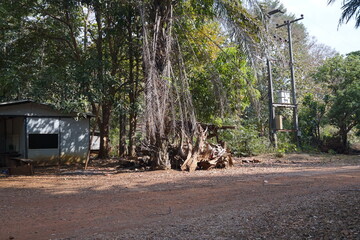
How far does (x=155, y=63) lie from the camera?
41.3ft

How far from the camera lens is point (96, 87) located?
47.2 feet

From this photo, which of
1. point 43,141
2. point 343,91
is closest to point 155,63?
point 43,141

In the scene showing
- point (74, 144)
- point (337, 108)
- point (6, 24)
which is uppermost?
point (6, 24)

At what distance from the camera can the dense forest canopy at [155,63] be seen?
39.1ft

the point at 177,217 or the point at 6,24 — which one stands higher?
the point at 6,24

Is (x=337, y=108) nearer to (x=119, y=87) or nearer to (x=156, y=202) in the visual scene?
(x=119, y=87)

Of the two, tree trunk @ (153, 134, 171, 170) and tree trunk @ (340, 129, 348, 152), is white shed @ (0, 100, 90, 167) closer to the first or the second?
tree trunk @ (153, 134, 171, 170)

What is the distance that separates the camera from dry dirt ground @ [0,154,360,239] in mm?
5461

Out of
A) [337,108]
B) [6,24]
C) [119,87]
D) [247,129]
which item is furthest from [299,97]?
[6,24]

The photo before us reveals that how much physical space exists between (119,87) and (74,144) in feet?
12.5

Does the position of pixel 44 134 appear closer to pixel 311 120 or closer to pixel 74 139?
pixel 74 139

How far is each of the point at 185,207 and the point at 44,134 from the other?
11526 millimetres

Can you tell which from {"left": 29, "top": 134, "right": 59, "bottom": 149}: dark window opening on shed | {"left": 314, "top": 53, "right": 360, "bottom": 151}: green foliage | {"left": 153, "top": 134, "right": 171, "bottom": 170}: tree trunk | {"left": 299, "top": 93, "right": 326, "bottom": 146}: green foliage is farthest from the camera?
{"left": 299, "top": 93, "right": 326, "bottom": 146}: green foliage

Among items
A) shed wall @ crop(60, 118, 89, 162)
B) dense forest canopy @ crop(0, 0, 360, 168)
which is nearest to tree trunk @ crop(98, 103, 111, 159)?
dense forest canopy @ crop(0, 0, 360, 168)
